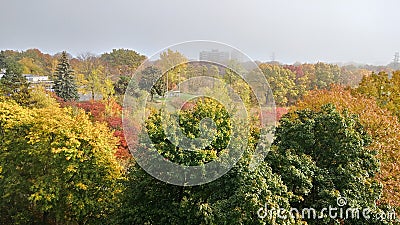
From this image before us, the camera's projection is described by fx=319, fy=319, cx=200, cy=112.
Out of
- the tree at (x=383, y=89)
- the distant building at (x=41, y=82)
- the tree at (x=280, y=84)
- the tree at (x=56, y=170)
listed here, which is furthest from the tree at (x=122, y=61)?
the tree at (x=383, y=89)

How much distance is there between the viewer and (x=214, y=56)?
6152 millimetres

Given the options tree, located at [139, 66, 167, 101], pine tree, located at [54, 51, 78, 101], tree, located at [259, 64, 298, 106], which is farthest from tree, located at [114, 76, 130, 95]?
tree, located at [139, 66, 167, 101]

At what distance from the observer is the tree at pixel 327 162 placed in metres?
6.55

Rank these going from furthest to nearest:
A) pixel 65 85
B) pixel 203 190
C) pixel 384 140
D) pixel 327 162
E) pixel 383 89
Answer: pixel 65 85, pixel 383 89, pixel 384 140, pixel 327 162, pixel 203 190

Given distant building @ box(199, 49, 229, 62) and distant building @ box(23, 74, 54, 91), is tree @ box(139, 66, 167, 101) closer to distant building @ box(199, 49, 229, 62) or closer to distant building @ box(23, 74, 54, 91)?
distant building @ box(199, 49, 229, 62)

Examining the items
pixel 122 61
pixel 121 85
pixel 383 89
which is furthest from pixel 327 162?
Answer: pixel 122 61

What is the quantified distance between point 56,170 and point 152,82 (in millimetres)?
4549

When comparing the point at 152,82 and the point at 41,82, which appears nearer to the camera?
the point at 152,82

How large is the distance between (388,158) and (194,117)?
5.22 m

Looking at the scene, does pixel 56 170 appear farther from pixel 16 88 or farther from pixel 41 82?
pixel 41 82

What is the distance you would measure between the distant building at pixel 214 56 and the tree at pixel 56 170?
14.3ft

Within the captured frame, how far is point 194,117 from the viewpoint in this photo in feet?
23.2

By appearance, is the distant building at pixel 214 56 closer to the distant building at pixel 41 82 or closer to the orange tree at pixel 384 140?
the orange tree at pixel 384 140

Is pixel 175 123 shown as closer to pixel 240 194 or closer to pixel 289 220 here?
pixel 240 194
